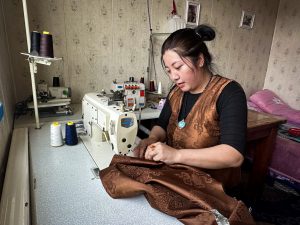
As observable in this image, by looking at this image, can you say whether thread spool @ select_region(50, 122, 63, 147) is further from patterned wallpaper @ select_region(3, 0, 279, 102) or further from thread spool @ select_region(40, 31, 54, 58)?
patterned wallpaper @ select_region(3, 0, 279, 102)

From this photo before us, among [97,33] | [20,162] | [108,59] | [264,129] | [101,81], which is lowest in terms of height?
[264,129]

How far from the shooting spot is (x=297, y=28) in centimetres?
311

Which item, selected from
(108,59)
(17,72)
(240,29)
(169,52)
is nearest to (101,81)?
(108,59)

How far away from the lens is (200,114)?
1050 mm

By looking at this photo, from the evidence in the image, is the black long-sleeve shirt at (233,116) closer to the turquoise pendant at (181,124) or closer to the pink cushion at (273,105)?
the turquoise pendant at (181,124)

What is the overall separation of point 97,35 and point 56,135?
1.18 m

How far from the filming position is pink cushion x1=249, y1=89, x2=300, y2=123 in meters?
2.70

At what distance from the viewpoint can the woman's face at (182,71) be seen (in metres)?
1.01

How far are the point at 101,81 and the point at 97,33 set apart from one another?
0.43 m

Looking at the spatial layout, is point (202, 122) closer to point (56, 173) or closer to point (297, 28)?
point (56, 173)

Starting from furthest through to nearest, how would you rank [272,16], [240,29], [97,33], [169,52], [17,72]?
1. [272,16]
2. [240,29]
3. [97,33]
4. [17,72]
5. [169,52]

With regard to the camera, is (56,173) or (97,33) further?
(97,33)

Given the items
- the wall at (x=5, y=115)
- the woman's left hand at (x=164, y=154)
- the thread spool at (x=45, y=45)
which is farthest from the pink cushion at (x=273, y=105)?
the wall at (x=5, y=115)

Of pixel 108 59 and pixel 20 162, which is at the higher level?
pixel 108 59
